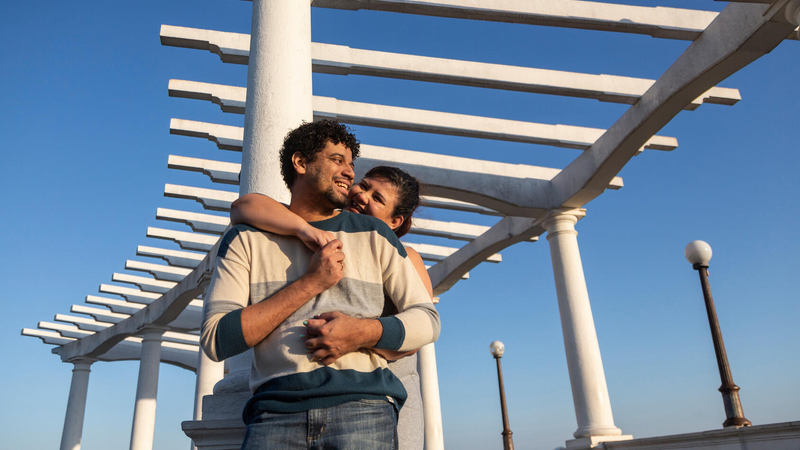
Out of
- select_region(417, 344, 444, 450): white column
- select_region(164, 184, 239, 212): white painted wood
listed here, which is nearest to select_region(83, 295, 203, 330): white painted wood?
select_region(164, 184, 239, 212): white painted wood

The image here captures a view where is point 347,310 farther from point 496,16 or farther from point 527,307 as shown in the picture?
point 527,307

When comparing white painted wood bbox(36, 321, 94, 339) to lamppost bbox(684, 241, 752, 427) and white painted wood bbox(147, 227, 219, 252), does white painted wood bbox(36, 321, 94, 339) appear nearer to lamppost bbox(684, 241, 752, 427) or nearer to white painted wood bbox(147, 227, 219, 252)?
white painted wood bbox(147, 227, 219, 252)

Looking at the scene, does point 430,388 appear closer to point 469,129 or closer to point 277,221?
point 469,129

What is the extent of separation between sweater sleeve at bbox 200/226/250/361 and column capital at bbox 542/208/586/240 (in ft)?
37.1

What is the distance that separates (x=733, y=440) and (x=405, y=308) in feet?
28.7

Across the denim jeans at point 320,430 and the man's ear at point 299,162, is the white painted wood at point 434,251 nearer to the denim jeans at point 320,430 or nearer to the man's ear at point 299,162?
the man's ear at point 299,162

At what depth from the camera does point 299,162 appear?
274 cm

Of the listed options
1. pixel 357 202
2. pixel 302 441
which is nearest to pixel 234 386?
pixel 357 202

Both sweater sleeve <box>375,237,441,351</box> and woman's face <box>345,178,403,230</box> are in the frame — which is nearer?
sweater sleeve <box>375,237,441,351</box>

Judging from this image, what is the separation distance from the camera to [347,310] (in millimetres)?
2211

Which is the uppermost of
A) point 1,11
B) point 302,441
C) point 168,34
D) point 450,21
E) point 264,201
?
point 1,11

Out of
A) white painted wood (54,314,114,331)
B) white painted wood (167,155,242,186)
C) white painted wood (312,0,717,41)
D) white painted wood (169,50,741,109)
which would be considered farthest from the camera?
white painted wood (54,314,114,331)

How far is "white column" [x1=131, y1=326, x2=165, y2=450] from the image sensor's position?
A: 750 inches

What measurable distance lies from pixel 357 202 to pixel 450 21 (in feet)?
28.0
